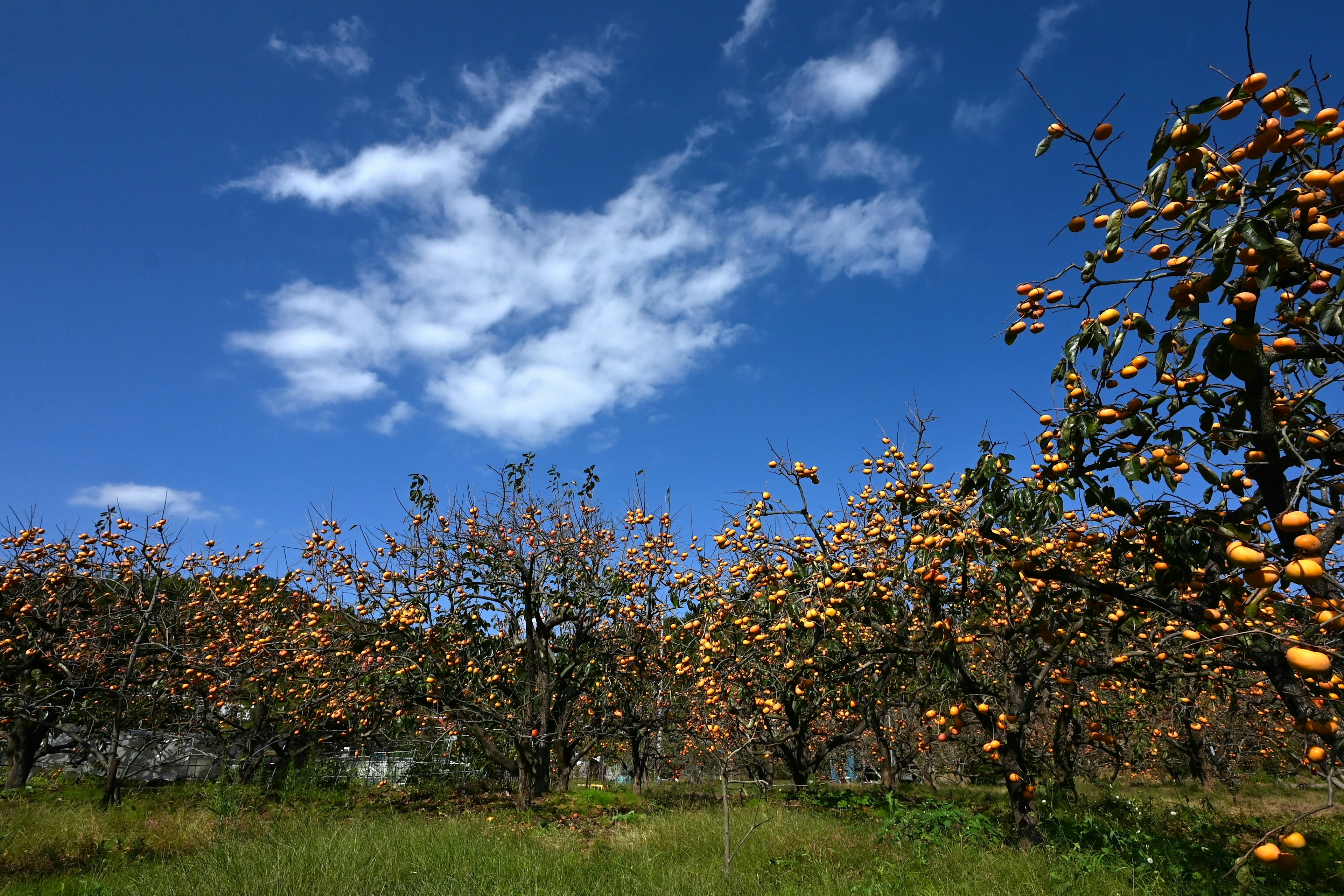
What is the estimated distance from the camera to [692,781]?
17.0 m

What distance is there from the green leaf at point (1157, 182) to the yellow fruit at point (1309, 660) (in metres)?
1.76

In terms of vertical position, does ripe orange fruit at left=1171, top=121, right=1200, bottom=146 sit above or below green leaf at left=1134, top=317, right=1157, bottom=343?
above

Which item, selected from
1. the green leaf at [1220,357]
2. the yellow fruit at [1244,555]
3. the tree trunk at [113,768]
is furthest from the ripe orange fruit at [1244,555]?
the tree trunk at [113,768]

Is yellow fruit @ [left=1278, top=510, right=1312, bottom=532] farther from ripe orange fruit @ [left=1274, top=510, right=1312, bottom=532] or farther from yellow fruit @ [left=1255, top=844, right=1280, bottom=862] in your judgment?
yellow fruit @ [left=1255, top=844, right=1280, bottom=862]

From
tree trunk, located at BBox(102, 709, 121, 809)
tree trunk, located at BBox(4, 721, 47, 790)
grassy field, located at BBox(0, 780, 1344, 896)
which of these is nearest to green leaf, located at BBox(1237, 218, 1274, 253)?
grassy field, located at BBox(0, 780, 1344, 896)

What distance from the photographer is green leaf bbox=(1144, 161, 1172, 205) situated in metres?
2.51

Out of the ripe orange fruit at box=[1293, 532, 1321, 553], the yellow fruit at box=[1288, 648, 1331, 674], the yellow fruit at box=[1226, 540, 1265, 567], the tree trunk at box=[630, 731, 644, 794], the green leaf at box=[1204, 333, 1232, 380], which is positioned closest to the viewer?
the yellow fruit at box=[1288, 648, 1331, 674]

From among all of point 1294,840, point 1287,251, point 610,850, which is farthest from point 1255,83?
point 610,850

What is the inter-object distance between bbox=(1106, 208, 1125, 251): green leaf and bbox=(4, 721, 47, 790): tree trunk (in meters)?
14.5

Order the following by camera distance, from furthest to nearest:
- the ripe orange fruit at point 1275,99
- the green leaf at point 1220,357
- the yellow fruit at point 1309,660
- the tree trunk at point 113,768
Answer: the tree trunk at point 113,768 < the green leaf at point 1220,357 < the ripe orange fruit at point 1275,99 < the yellow fruit at point 1309,660

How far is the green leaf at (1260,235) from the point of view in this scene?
2.25 m

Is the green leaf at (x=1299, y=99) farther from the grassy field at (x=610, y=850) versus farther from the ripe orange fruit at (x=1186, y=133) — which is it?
the grassy field at (x=610, y=850)

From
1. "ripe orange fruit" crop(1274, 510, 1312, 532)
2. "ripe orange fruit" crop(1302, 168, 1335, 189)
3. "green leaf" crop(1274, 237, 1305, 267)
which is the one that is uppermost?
"ripe orange fruit" crop(1302, 168, 1335, 189)

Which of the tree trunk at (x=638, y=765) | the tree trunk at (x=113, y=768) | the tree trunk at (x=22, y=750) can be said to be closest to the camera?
the tree trunk at (x=113, y=768)
